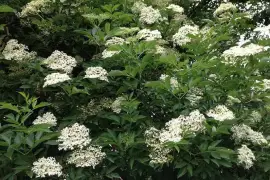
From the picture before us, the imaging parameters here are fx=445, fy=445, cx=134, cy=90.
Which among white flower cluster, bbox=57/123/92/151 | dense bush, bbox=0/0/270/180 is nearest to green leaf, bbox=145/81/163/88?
dense bush, bbox=0/0/270/180

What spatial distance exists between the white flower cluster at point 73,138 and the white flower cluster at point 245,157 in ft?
2.94

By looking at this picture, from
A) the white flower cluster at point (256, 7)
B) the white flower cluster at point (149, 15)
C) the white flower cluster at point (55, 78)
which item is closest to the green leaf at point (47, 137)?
the white flower cluster at point (55, 78)

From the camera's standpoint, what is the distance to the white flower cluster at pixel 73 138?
100 inches

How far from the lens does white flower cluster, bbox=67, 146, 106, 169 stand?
2.54m

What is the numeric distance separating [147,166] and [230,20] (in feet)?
5.45

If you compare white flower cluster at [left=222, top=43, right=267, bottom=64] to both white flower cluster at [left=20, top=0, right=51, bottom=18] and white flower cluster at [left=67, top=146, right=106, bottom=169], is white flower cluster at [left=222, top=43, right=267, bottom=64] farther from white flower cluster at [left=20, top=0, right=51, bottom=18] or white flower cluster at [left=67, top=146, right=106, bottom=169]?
white flower cluster at [left=20, top=0, right=51, bottom=18]

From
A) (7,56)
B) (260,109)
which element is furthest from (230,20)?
(7,56)

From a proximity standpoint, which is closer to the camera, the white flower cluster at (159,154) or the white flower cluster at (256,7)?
the white flower cluster at (159,154)

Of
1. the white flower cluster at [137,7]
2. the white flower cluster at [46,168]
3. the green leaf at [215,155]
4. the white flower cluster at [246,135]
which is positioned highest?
the white flower cluster at [137,7]

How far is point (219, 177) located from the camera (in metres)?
2.81

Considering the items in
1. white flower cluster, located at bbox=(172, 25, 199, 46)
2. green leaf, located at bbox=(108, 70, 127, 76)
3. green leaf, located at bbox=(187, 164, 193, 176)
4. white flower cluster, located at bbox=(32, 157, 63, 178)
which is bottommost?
green leaf, located at bbox=(187, 164, 193, 176)

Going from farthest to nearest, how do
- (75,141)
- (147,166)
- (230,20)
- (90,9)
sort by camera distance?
1. (230,20)
2. (90,9)
3. (147,166)
4. (75,141)

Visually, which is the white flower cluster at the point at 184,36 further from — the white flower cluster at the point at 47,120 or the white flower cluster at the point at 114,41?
the white flower cluster at the point at 47,120

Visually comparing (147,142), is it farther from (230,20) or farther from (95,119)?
(230,20)
